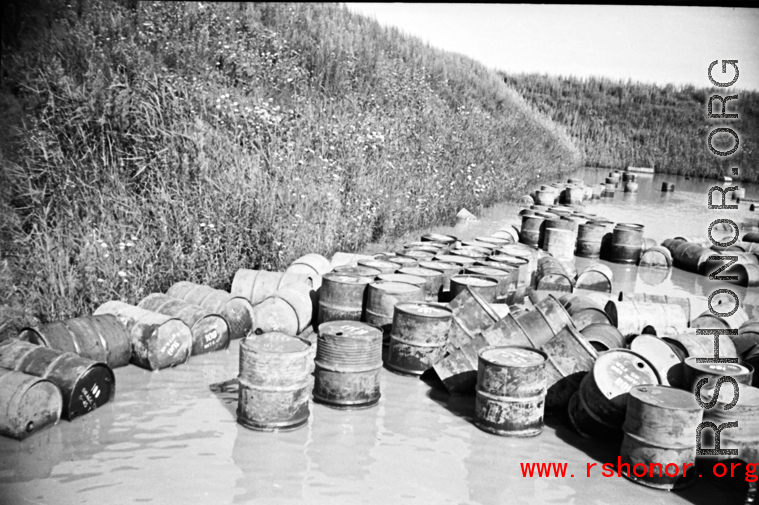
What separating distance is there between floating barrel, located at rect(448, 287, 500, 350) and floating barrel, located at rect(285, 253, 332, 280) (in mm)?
2196

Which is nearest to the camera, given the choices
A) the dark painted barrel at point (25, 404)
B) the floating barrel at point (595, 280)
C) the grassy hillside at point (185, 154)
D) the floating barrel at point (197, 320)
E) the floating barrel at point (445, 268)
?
the dark painted barrel at point (25, 404)

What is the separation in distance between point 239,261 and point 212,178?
1.34m

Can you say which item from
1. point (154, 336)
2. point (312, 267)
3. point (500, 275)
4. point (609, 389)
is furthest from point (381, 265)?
point (609, 389)

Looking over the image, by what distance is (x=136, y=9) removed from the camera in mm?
13234

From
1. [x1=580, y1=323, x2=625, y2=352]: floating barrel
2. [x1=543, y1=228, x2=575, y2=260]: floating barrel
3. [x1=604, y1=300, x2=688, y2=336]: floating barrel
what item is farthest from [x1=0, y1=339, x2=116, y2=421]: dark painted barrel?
[x1=543, y1=228, x2=575, y2=260]: floating barrel

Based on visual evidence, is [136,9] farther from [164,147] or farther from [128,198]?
[128,198]

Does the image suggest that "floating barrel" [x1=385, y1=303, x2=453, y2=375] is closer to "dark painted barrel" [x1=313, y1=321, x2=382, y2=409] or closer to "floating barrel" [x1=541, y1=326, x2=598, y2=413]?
"dark painted barrel" [x1=313, y1=321, x2=382, y2=409]

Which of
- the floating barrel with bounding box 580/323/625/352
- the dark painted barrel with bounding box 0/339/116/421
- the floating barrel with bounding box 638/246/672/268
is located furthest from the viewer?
the floating barrel with bounding box 638/246/672/268

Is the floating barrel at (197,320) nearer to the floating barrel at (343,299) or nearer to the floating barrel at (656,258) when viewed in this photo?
the floating barrel at (343,299)

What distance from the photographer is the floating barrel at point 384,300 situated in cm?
659

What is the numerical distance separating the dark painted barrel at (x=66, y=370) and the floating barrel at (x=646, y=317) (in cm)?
518

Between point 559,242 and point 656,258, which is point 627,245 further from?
point 559,242

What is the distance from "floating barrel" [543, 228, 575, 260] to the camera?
39.0 feet

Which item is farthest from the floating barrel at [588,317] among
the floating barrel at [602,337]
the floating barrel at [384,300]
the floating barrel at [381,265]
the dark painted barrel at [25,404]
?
the dark painted barrel at [25,404]
